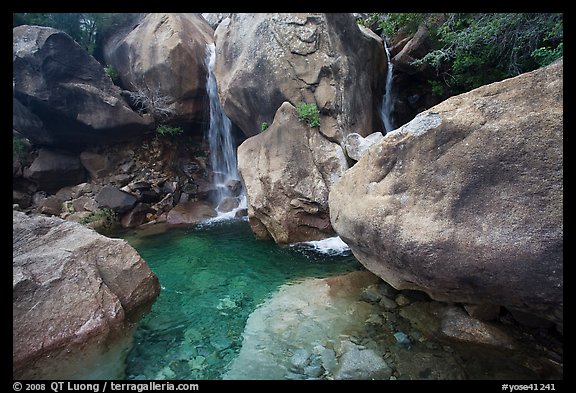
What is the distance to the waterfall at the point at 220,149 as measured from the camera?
46.0 feet

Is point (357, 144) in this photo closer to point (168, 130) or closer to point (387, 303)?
point (387, 303)

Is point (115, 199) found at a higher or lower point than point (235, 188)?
higher

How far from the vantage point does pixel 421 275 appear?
383 centimetres

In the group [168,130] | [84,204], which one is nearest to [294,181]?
[168,130]

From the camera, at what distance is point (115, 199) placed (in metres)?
12.4

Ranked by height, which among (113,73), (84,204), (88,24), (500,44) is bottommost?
(84,204)

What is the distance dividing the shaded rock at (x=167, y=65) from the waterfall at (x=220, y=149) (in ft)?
1.42

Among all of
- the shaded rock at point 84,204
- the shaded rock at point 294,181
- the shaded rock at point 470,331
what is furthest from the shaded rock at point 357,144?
the shaded rock at point 84,204

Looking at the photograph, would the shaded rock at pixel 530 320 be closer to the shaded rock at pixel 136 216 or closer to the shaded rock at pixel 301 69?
the shaded rock at pixel 301 69

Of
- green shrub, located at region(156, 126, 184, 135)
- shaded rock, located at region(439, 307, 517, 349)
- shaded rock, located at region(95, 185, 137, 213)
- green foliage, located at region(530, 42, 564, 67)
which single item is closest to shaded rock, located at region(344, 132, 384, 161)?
green foliage, located at region(530, 42, 564, 67)

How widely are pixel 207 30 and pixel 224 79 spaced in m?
6.64

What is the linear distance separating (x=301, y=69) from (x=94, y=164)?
1135 centimetres

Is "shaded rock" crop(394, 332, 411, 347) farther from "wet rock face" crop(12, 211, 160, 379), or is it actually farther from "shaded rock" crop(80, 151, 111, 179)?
"shaded rock" crop(80, 151, 111, 179)
